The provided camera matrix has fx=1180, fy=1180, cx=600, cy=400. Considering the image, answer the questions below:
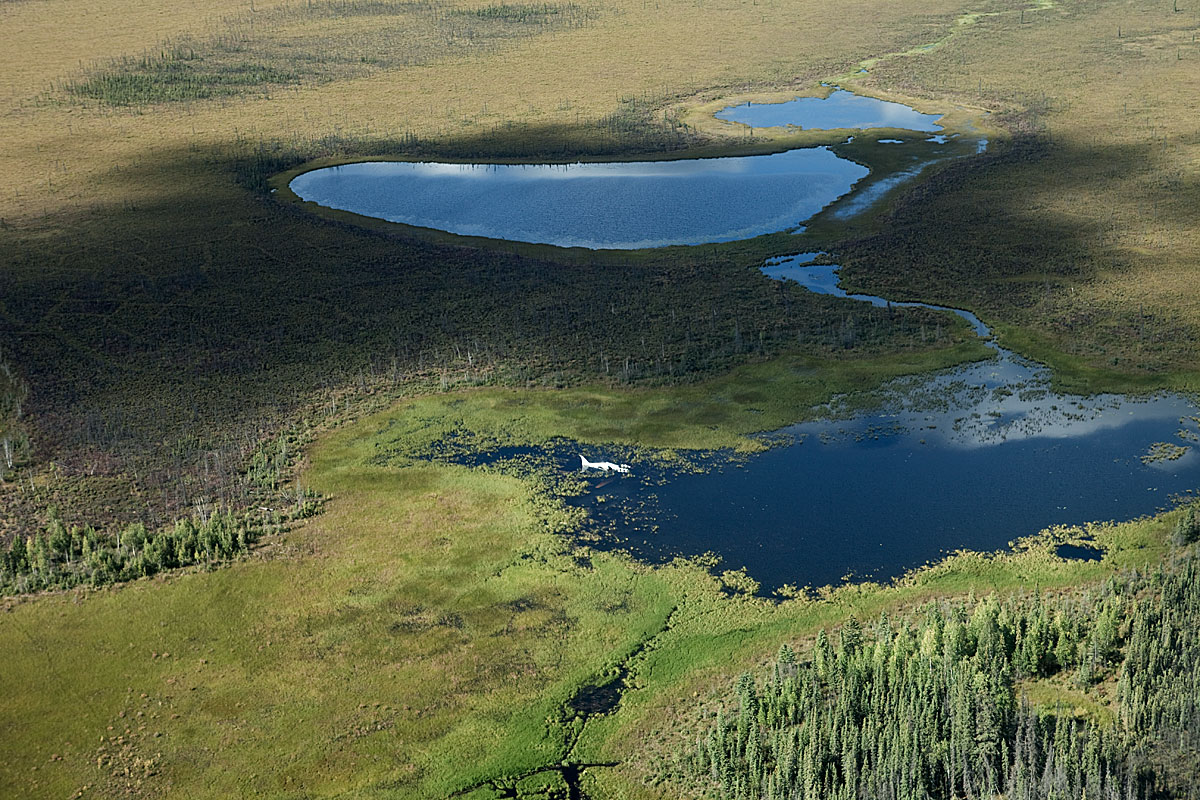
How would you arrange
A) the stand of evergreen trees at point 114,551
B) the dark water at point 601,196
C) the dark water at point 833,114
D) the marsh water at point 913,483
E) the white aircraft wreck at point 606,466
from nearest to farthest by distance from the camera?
the stand of evergreen trees at point 114,551, the marsh water at point 913,483, the white aircraft wreck at point 606,466, the dark water at point 601,196, the dark water at point 833,114

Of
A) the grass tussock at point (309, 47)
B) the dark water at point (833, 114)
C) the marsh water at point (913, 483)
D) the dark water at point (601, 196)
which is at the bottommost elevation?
the marsh water at point (913, 483)

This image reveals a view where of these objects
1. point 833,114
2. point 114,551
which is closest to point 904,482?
point 114,551

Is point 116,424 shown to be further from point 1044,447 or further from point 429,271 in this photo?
point 1044,447

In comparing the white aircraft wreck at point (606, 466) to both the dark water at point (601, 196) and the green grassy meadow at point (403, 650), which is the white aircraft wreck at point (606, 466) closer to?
the green grassy meadow at point (403, 650)

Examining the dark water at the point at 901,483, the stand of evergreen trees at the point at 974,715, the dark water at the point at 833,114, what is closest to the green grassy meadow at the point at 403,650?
the dark water at the point at 901,483

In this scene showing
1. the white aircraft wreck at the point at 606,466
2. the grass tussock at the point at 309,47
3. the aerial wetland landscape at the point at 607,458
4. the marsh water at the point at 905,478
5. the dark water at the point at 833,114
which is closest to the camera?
the aerial wetland landscape at the point at 607,458

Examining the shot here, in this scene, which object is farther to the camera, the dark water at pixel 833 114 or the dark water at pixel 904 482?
the dark water at pixel 833 114

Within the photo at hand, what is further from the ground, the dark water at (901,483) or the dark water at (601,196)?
the dark water at (601,196)
